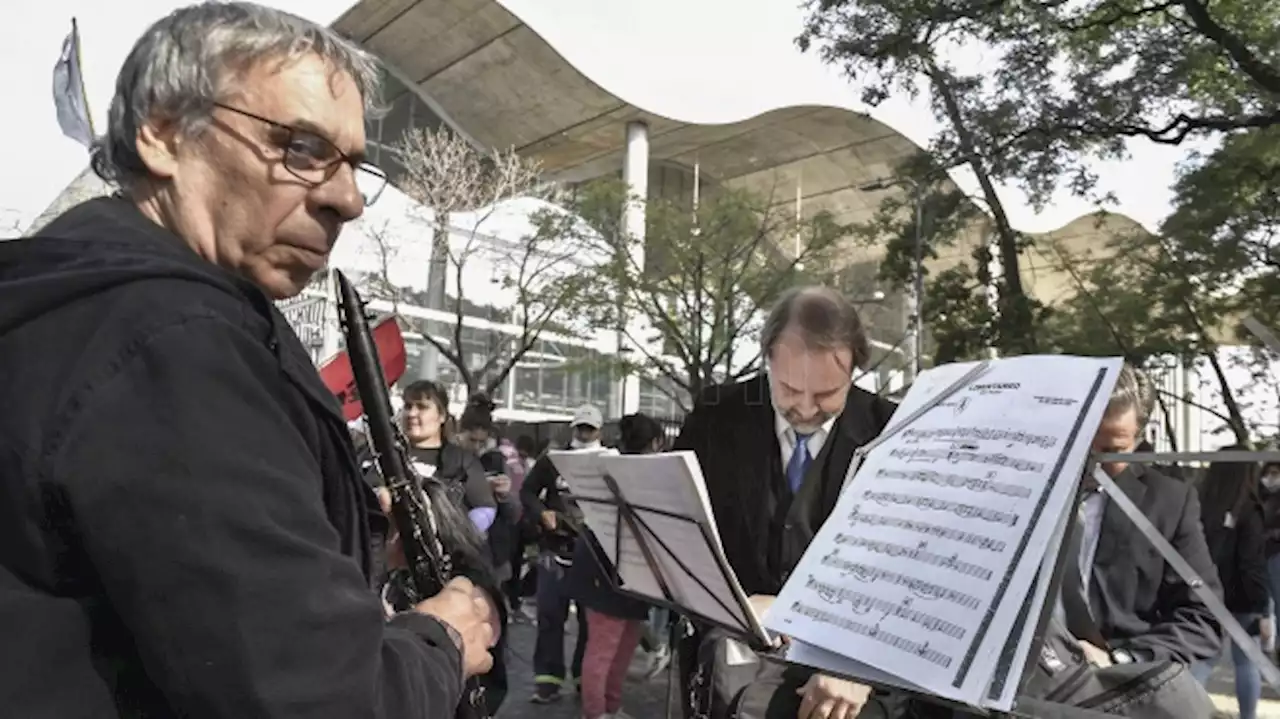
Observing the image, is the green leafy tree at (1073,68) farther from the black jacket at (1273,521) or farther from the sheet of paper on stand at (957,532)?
the sheet of paper on stand at (957,532)

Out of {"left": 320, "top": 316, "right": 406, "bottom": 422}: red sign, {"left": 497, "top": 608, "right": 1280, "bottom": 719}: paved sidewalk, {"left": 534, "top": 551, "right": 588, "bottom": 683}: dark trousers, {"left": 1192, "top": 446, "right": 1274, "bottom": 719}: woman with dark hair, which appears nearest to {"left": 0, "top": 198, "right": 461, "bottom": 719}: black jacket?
{"left": 320, "top": 316, "right": 406, "bottom": 422}: red sign

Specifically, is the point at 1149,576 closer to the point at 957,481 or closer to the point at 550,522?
the point at 957,481

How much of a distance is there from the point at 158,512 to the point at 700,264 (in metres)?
21.2

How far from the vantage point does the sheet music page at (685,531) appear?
227cm

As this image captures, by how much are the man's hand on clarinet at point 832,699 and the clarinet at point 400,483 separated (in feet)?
2.83

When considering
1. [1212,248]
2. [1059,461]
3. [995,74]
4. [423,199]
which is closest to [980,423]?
[1059,461]

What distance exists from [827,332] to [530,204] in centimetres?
2307

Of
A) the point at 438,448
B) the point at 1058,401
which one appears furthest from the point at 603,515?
the point at 438,448

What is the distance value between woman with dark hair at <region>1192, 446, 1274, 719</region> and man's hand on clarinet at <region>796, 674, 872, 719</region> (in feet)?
15.2

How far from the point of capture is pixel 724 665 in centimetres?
259

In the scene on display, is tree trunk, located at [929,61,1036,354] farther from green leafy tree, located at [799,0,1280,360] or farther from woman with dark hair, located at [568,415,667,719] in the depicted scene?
woman with dark hair, located at [568,415,667,719]

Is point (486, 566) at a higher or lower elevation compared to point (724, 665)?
higher

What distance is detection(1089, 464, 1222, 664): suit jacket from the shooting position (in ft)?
9.53

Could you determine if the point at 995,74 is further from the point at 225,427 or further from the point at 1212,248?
the point at 225,427
